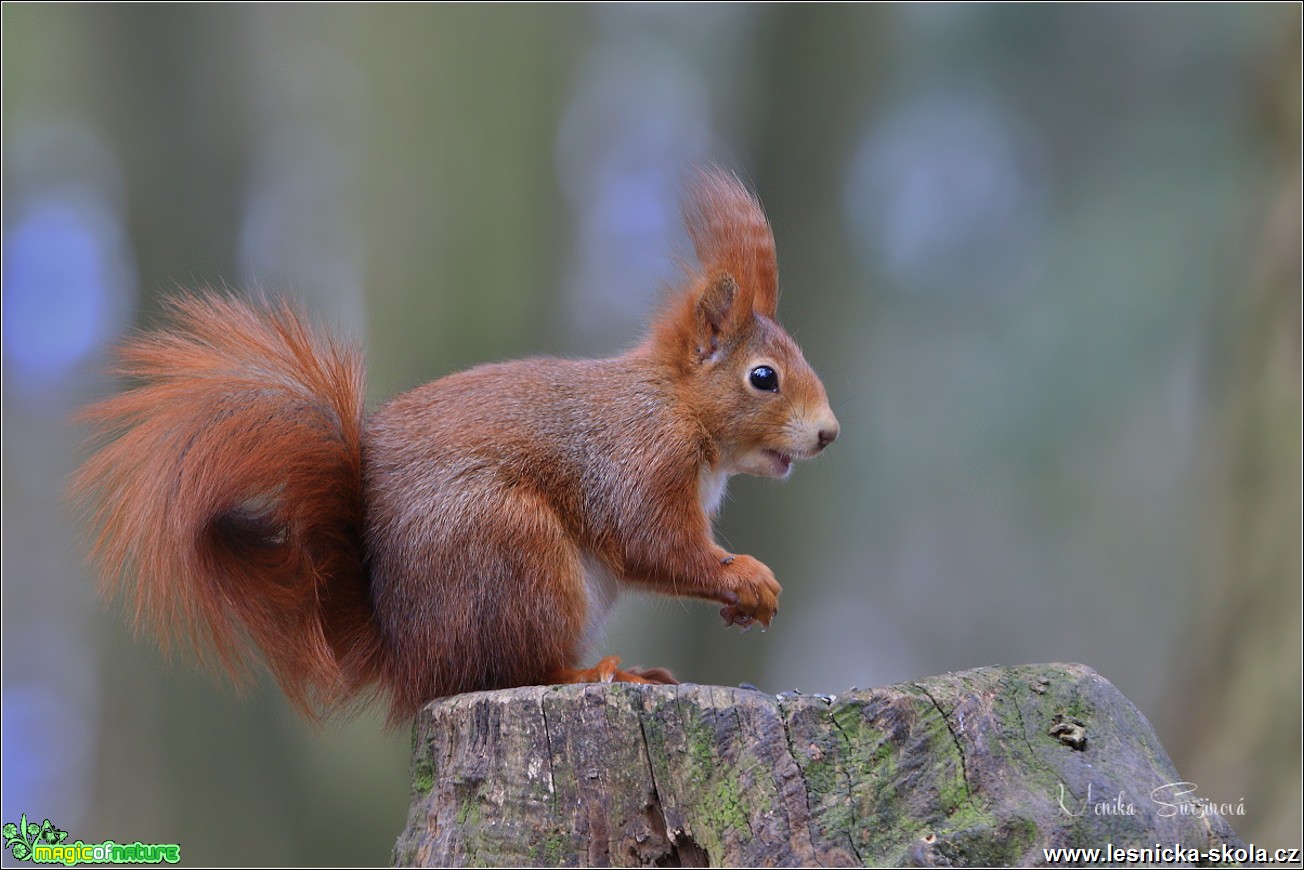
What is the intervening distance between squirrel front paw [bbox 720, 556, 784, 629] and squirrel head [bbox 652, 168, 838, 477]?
30 cm

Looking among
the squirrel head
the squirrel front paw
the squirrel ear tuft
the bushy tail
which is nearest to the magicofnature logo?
the bushy tail

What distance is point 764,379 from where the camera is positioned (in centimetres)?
246

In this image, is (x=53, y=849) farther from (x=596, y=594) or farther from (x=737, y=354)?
(x=737, y=354)

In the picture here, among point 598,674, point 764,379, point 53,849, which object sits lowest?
point 53,849

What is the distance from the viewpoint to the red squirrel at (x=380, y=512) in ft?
→ 6.52

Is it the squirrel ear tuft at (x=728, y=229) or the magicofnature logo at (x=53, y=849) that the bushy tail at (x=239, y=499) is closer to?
the magicofnature logo at (x=53, y=849)

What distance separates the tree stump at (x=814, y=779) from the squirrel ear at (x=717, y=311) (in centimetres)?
96

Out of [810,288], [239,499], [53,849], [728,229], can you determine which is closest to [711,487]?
[728,229]

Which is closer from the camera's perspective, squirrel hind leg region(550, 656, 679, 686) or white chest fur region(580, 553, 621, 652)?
squirrel hind leg region(550, 656, 679, 686)

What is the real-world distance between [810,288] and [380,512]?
9.47ft

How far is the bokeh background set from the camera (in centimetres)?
399

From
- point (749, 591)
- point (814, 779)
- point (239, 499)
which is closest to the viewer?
point (814, 779)

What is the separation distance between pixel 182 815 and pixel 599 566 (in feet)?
8.08

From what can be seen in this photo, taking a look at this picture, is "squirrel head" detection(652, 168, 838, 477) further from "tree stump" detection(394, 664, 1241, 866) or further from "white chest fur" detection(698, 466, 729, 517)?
"tree stump" detection(394, 664, 1241, 866)
